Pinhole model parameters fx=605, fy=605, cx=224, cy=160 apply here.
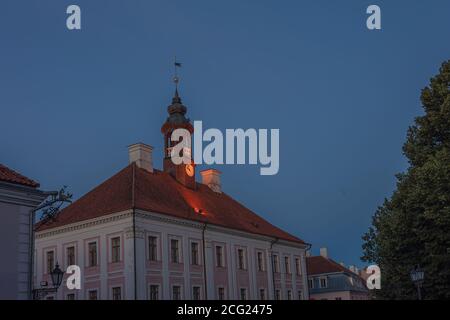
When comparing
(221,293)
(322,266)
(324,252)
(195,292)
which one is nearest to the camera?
(195,292)

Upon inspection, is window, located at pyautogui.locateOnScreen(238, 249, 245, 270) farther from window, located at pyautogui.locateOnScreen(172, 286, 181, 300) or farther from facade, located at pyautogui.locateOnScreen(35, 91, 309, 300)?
window, located at pyautogui.locateOnScreen(172, 286, 181, 300)

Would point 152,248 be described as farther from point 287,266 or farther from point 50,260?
point 287,266

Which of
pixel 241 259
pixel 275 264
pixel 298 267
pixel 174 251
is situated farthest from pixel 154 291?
pixel 298 267

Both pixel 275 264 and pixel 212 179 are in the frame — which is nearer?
pixel 275 264

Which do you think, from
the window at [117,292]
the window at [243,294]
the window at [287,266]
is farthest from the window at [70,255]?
the window at [287,266]

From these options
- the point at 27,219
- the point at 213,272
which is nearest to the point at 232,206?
the point at 213,272

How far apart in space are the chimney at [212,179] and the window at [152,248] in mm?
15141

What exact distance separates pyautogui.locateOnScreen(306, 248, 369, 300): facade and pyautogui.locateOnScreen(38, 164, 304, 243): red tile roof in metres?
15.8

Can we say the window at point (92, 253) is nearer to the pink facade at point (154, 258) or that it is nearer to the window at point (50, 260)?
the pink facade at point (154, 258)

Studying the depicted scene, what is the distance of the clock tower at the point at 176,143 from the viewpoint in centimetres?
4644

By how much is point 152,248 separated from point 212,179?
16.2 meters

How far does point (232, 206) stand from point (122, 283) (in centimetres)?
1649

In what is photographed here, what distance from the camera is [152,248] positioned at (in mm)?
36188
